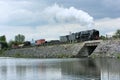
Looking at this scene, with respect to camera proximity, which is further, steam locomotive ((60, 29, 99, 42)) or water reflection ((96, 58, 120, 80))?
steam locomotive ((60, 29, 99, 42))

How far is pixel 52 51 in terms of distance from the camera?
118 metres

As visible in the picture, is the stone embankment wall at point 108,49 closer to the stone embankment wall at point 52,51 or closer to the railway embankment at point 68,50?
the railway embankment at point 68,50

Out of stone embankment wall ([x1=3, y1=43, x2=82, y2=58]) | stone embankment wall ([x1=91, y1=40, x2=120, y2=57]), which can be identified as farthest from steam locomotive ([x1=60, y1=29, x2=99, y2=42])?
stone embankment wall ([x1=91, y1=40, x2=120, y2=57])

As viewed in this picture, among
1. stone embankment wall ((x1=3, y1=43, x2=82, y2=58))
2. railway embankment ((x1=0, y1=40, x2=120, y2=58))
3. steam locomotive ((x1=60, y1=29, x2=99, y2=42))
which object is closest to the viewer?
railway embankment ((x1=0, y1=40, x2=120, y2=58))

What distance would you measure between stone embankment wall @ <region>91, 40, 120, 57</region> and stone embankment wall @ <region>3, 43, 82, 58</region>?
12463mm

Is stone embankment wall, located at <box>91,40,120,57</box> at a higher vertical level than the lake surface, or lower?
higher

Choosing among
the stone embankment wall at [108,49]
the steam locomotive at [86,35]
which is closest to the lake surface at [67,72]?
the stone embankment wall at [108,49]

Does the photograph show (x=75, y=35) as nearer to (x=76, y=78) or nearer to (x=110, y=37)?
(x=110, y=37)

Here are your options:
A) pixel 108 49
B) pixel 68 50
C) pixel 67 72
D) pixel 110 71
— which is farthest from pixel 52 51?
pixel 110 71

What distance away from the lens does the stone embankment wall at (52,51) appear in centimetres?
10243

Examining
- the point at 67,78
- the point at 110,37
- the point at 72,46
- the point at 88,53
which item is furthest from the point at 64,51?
the point at 67,78

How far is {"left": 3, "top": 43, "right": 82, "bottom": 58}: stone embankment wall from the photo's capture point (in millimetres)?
102431

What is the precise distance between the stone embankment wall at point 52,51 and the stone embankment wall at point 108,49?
1246cm

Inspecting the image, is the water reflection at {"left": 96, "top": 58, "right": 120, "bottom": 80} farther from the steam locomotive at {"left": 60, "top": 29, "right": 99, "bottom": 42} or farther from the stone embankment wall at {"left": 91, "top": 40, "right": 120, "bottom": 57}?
the steam locomotive at {"left": 60, "top": 29, "right": 99, "bottom": 42}
